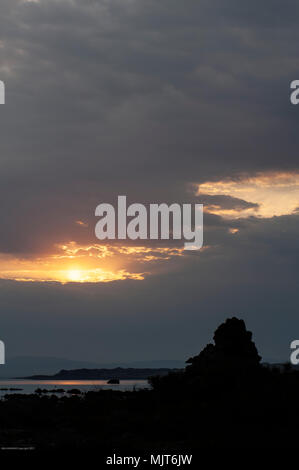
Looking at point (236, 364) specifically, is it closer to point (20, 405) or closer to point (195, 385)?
point (195, 385)

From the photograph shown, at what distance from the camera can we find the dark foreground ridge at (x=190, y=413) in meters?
43.6

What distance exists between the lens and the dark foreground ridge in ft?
143

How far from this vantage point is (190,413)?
50.7 metres

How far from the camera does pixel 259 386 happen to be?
171ft
